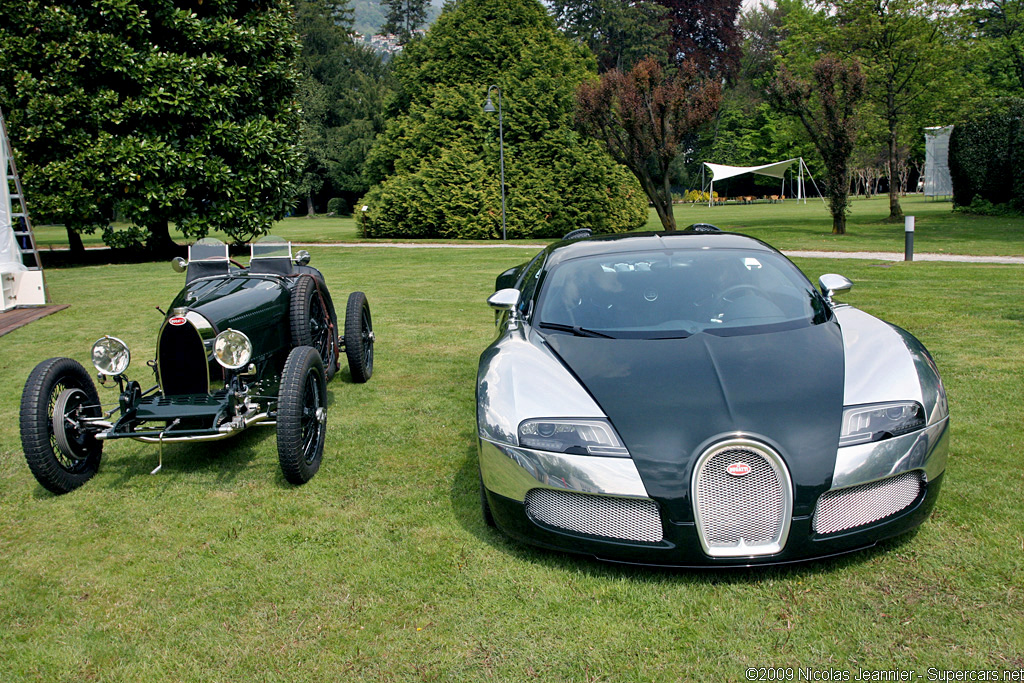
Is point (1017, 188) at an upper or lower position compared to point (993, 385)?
Answer: upper

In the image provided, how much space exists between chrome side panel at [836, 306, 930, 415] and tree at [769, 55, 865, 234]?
66.1ft

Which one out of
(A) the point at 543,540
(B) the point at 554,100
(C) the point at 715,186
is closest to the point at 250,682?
(A) the point at 543,540

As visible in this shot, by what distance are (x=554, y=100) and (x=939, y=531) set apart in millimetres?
25787

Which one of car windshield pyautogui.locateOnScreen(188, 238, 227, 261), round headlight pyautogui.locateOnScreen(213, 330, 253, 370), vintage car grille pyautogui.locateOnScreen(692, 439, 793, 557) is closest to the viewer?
vintage car grille pyautogui.locateOnScreen(692, 439, 793, 557)

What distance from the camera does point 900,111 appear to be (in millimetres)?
27828

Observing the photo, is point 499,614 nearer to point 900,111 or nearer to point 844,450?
point 844,450

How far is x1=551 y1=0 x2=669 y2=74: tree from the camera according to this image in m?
61.1

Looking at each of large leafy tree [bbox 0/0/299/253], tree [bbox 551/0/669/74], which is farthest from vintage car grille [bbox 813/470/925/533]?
tree [bbox 551/0/669/74]

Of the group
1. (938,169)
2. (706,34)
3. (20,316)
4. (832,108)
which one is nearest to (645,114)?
(832,108)

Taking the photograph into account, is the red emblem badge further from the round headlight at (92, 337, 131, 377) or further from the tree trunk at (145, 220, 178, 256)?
the tree trunk at (145, 220, 178, 256)

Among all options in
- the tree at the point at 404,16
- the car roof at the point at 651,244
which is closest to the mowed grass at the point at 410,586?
the car roof at the point at 651,244

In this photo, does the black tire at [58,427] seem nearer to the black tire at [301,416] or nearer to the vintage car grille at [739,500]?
the black tire at [301,416]

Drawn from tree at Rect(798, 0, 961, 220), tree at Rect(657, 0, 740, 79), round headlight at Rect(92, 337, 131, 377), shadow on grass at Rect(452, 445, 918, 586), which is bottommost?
shadow on grass at Rect(452, 445, 918, 586)

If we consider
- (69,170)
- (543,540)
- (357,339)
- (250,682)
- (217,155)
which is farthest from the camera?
(217,155)
